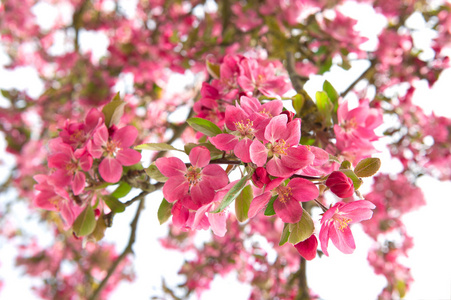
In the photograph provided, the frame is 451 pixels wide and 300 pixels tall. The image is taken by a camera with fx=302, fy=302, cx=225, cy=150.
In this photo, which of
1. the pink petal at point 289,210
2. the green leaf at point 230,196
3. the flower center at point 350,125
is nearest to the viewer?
the green leaf at point 230,196

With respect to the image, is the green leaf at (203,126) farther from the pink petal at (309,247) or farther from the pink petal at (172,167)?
the pink petal at (309,247)

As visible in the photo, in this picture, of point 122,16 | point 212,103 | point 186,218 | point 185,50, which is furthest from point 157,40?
point 186,218

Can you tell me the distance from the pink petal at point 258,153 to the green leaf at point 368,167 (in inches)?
11.5

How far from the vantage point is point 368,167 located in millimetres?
824

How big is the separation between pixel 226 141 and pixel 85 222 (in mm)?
614

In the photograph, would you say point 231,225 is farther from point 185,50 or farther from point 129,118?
point 185,50

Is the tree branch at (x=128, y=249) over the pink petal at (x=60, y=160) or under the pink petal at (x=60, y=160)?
over

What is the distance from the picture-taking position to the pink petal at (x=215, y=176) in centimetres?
78

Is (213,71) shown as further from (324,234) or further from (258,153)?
(324,234)

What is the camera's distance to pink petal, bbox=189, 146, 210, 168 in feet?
2.58

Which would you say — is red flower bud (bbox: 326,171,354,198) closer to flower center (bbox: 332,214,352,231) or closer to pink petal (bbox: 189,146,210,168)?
flower center (bbox: 332,214,352,231)

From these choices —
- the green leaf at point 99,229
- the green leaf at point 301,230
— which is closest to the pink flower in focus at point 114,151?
the green leaf at point 99,229

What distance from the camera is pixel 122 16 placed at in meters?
4.38

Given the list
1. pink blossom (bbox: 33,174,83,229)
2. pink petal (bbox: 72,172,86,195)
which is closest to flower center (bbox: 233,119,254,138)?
pink petal (bbox: 72,172,86,195)
